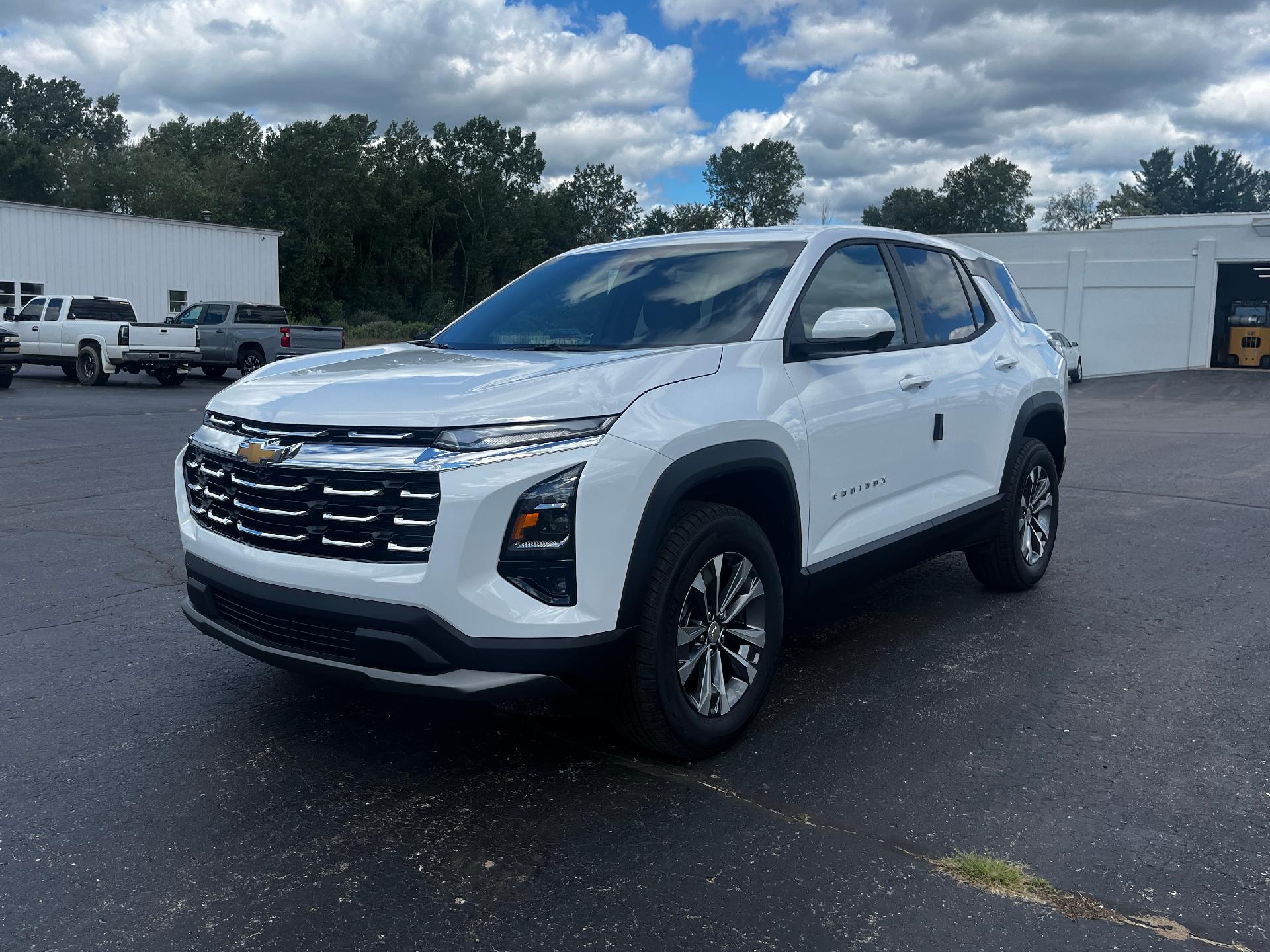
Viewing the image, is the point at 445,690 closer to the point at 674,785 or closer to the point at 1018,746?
the point at 674,785

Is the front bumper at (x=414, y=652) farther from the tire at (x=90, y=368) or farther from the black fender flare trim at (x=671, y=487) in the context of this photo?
the tire at (x=90, y=368)

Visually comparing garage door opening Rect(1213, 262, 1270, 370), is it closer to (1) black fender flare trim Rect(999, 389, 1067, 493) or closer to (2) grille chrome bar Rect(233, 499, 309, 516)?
(1) black fender flare trim Rect(999, 389, 1067, 493)

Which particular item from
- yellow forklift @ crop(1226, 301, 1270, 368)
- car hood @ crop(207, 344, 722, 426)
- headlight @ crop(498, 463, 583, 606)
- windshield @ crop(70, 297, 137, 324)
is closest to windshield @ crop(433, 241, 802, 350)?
car hood @ crop(207, 344, 722, 426)

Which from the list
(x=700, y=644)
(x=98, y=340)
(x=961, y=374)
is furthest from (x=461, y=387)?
(x=98, y=340)

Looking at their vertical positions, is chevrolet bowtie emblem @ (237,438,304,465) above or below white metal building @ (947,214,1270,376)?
below

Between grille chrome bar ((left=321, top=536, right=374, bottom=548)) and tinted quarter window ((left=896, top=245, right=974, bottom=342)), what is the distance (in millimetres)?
3025

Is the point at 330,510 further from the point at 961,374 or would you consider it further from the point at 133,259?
the point at 133,259

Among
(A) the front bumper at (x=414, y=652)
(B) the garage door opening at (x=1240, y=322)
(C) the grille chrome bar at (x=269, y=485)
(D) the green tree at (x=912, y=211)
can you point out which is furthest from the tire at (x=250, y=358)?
(D) the green tree at (x=912, y=211)

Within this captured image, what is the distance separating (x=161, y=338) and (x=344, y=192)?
48531 millimetres

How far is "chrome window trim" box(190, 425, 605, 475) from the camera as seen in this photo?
3287 mm

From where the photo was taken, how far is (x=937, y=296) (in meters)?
5.59

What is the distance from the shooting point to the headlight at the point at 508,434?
130 inches

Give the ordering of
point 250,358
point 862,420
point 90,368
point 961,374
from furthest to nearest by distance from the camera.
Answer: point 250,358 → point 90,368 → point 961,374 → point 862,420

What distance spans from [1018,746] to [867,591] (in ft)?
7.69
